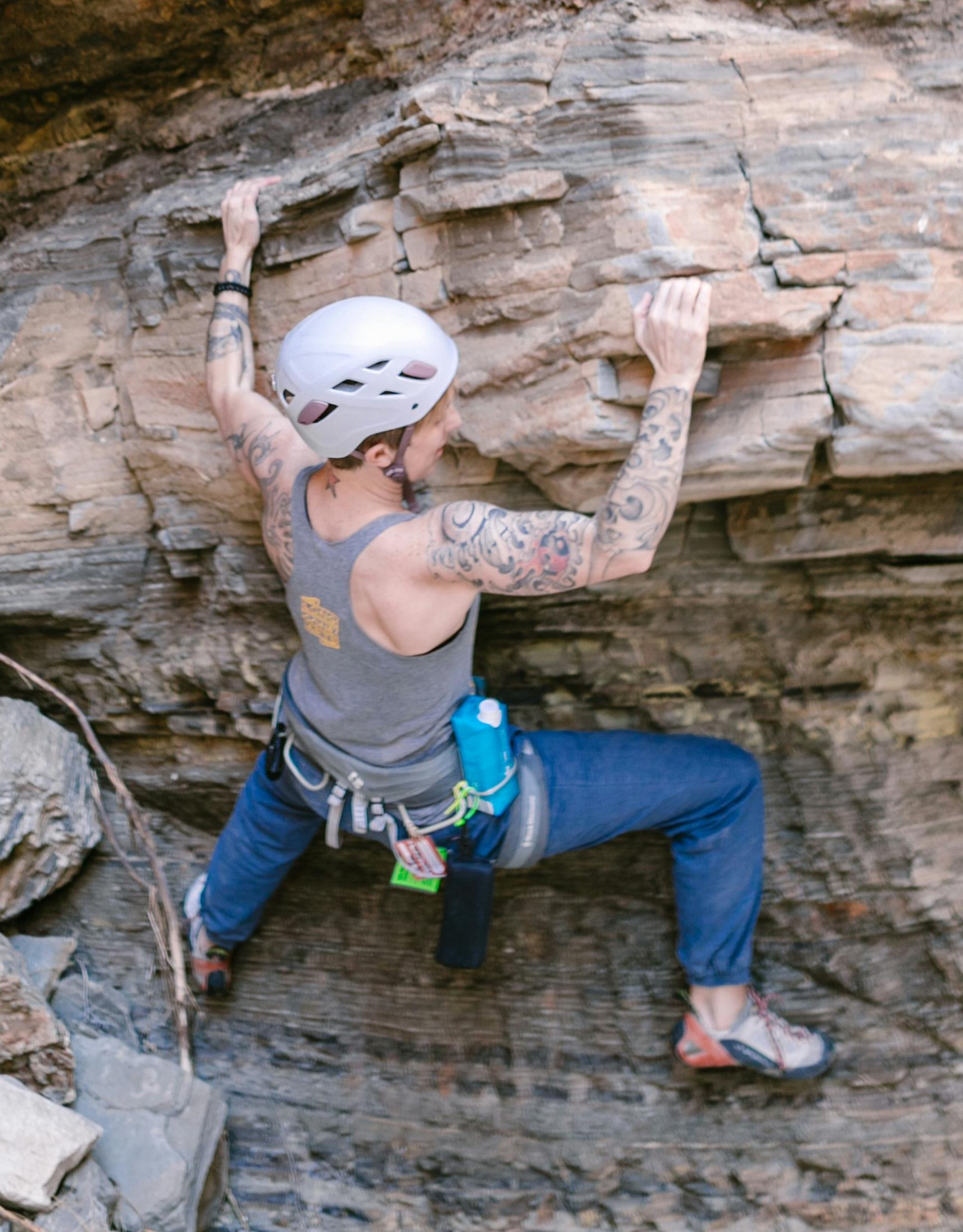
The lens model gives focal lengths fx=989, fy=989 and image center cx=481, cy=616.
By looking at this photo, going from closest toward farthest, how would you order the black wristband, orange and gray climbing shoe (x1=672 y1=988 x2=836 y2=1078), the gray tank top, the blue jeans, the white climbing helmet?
1. the white climbing helmet
2. the gray tank top
3. the blue jeans
4. the black wristband
5. orange and gray climbing shoe (x1=672 y1=988 x2=836 y2=1078)

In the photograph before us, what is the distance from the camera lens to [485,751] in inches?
103

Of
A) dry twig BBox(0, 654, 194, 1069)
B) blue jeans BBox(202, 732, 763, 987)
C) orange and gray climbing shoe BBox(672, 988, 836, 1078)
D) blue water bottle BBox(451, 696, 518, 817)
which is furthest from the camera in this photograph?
dry twig BBox(0, 654, 194, 1069)

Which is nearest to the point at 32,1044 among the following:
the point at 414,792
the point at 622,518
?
the point at 414,792

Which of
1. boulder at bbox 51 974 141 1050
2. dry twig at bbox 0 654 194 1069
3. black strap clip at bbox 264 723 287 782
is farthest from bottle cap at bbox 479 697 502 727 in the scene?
boulder at bbox 51 974 141 1050

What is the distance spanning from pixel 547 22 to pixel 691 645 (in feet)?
5.92

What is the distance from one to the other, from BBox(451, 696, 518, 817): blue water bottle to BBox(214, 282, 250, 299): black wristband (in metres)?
1.35

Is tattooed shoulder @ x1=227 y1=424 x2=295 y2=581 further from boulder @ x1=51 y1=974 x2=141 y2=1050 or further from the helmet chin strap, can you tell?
boulder @ x1=51 y1=974 x2=141 y2=1050

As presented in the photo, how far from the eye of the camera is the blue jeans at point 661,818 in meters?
2.73

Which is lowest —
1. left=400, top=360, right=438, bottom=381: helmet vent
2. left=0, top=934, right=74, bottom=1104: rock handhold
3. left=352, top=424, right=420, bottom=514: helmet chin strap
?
left=0, top=934, right=74, bottom=1104: rock handhold

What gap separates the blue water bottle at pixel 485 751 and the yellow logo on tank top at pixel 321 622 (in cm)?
38

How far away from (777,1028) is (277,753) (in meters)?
1.74

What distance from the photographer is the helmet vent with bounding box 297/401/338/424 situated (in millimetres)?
2223

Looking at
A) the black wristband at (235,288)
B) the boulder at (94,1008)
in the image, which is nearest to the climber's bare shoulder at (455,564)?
the black wristband at (235,288)

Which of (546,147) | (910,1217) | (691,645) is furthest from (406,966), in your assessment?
(546,147)
